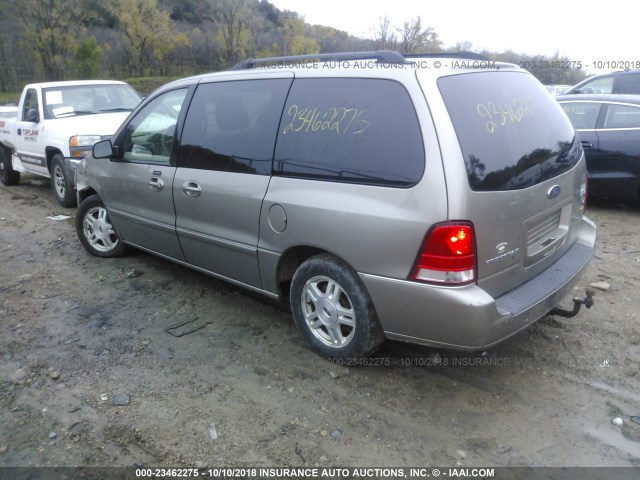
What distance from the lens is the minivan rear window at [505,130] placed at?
2.78 meters

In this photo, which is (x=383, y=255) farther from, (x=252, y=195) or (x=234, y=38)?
(x=234, y=38)

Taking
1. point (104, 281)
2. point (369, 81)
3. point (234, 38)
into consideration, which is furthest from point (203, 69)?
point (369, 81)

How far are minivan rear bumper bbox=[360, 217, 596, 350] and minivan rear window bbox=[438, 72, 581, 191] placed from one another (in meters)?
0.59

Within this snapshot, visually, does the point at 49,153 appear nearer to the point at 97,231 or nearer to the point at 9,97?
the point at 97,231

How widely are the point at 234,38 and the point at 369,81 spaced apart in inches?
1081

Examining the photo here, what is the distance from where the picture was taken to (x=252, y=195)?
354 centimetres

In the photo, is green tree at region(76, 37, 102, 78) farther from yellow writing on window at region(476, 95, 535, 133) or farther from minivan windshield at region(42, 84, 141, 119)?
yellow writing on window at region(476, 95, 535, 133)

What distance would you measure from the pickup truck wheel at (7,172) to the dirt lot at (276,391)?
609cm

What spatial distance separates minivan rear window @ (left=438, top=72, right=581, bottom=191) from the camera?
9.12 feet

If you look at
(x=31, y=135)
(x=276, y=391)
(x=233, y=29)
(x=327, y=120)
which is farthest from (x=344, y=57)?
(x=233, y=29)

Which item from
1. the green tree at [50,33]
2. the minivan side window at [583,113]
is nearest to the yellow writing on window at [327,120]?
the minivan side window at [583,113]

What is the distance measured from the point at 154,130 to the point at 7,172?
688 centimetres

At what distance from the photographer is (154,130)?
14.6 ft

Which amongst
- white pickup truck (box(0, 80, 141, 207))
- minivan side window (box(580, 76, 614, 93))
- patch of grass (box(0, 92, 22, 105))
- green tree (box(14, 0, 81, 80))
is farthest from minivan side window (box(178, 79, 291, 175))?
green tree (box(14, 0, 81, 80))
